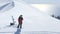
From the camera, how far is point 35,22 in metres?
15.8

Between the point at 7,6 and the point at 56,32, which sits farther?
the point at 7,6

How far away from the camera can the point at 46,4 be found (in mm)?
26094

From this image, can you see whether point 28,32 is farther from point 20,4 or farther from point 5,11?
point 20,4

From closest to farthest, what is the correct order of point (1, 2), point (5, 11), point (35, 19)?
point (35, 19), point (5, 11), point (1, 2)

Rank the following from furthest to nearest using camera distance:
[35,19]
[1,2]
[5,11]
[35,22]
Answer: [1,2], [5,11], [35,19], [35,22]

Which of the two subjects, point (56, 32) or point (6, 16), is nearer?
point (56, 32)

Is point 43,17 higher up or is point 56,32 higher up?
point 43,17

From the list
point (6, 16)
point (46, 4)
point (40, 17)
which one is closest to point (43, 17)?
point (40, 17)

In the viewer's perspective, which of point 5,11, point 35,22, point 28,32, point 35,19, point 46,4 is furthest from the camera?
point 46,4

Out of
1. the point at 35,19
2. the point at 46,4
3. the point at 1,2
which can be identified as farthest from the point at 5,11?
the point at 46,4

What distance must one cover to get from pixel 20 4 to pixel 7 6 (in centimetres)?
177

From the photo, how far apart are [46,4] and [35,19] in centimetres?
962

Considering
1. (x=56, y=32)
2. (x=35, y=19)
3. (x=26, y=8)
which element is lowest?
(x=56, y=32)

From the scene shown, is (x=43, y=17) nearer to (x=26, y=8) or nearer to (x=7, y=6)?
(x=26, y=8)
